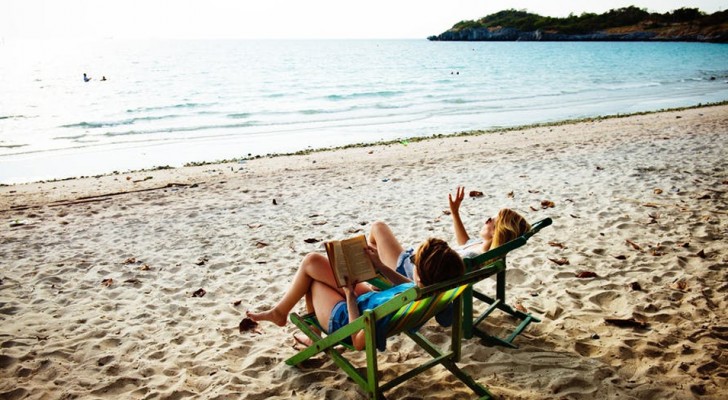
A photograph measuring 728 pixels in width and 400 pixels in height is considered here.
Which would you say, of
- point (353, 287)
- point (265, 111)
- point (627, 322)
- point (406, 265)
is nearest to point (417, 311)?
point (353, 287)

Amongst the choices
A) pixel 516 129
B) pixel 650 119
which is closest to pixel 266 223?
pixel 516 129

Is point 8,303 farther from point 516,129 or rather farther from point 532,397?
point 516,129

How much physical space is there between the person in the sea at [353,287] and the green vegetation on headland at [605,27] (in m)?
114

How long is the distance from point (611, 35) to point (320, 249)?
13153 centimetres

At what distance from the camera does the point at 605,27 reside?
11919 cm

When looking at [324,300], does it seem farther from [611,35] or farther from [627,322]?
[611,35]

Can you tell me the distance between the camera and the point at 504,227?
129 inches

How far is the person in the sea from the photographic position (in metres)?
2.54

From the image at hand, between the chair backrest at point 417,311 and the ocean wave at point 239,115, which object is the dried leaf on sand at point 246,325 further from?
the ocean wave at point 239,115

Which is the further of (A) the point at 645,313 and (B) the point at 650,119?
(B) the point at 650,119

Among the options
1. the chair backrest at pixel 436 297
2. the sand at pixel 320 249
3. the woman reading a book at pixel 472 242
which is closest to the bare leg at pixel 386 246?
the woman reading a book at pixel 472 242

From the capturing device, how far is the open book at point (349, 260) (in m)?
2.73

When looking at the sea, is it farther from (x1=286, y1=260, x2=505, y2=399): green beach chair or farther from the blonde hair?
(x1=286, y1=260, x2=505, y2=399): green beach chair

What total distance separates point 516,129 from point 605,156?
6.56 m
